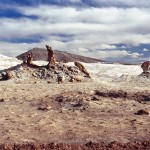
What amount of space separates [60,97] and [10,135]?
7520 mm

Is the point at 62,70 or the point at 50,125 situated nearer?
the point at 50,125

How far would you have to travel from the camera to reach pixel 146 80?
30.5 metres

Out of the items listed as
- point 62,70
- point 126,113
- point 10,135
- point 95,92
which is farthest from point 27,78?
point 10,135

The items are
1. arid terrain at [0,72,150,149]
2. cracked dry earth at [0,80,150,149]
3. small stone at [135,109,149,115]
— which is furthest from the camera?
small stone at [135,109,149,115]

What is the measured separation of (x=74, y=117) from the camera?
674 inches

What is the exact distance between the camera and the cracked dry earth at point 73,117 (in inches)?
527

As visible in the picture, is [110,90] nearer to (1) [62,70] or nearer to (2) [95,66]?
(1) [62,70]

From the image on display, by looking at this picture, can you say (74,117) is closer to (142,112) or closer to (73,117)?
(73,117)

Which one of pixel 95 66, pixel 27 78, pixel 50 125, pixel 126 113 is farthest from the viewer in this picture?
pixel 95 66

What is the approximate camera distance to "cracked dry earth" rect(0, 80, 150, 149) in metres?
13.4

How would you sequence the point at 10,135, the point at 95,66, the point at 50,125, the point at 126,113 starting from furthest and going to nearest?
the point at 95,66 → the point at 126,113 → the point at 50,125 → the point at 10,135

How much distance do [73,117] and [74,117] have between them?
0.04 m

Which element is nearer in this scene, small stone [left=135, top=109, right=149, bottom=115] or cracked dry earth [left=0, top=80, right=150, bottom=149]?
cracked dry earth [left=0, top=80, right=150, bottom=149]

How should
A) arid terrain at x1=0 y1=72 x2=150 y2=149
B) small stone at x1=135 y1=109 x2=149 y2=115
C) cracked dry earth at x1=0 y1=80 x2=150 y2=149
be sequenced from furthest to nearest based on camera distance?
small stone at x1=135 y1=109 x2=149 y2=115, arid terrain at x1=0 y1=72 x2=150 y2=149, cracked dry earth at x1=0 y1=80 x2=150 y2=149
